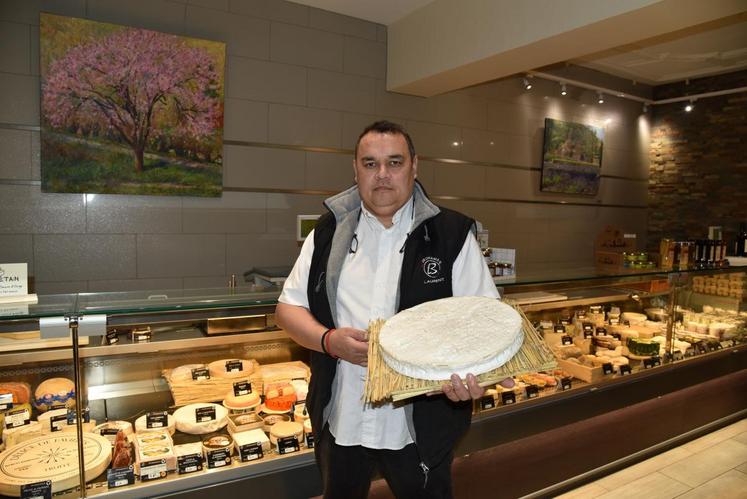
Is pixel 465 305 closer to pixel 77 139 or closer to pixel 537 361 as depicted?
pixel 537 361

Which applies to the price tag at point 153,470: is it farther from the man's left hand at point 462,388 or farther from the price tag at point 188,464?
the man's left hand at point 462,388

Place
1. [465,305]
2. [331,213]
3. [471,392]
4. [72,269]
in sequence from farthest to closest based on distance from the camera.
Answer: [72,269], [331,213], [465,305], [471,392]

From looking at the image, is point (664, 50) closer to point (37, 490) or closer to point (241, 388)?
point (241, 388)

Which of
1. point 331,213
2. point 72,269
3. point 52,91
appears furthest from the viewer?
point 72,269

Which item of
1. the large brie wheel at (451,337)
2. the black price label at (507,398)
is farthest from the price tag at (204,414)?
the black price label at (507,398)

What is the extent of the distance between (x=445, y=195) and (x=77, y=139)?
322 centimetres

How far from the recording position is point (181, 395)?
2193 mm

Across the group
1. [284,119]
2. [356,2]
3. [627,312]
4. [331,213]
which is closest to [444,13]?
[356,2]

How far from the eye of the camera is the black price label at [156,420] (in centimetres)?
199

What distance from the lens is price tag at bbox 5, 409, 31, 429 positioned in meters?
1.87

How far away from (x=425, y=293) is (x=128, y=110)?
9.71 feet

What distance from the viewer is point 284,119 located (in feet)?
13.9

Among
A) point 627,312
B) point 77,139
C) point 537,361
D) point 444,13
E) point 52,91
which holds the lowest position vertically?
point 627,312

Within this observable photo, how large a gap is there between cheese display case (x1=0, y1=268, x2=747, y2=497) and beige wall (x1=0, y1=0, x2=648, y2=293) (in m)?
1.81
